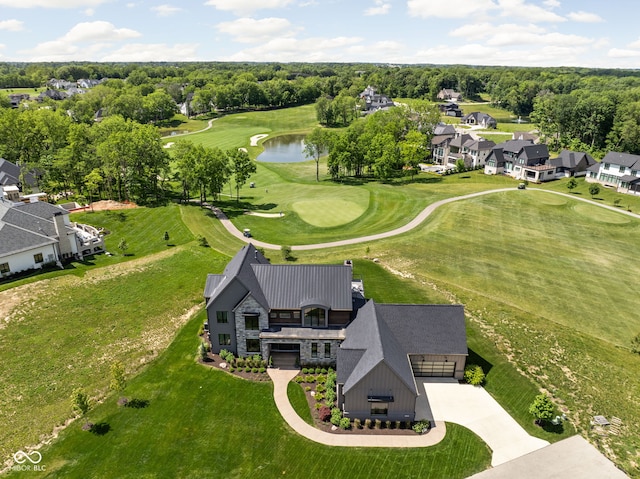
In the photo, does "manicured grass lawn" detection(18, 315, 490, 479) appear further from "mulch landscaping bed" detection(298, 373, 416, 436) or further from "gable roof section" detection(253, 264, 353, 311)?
"gable roof section" detection(253, 264, 353, 311)

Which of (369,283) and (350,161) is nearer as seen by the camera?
(369,283)

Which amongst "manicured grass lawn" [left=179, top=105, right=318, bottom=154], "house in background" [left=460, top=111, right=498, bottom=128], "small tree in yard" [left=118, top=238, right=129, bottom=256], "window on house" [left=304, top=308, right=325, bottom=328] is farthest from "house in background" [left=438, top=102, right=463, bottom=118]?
"window on house" [left=304, top=308, right=325, bottom=328]

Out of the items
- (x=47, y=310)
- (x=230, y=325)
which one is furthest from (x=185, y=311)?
(x=47, y=310)

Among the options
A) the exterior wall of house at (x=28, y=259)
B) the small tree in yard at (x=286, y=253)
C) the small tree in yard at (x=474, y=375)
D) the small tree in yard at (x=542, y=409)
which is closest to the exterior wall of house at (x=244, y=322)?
the small tree in yard at (x=474, y=375)

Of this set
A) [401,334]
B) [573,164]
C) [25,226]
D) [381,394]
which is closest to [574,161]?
[573,164]

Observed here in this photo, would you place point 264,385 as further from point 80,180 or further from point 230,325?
point 80,180

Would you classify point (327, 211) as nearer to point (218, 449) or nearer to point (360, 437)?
point (360, 437)

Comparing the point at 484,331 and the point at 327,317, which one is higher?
the point at 327,317
